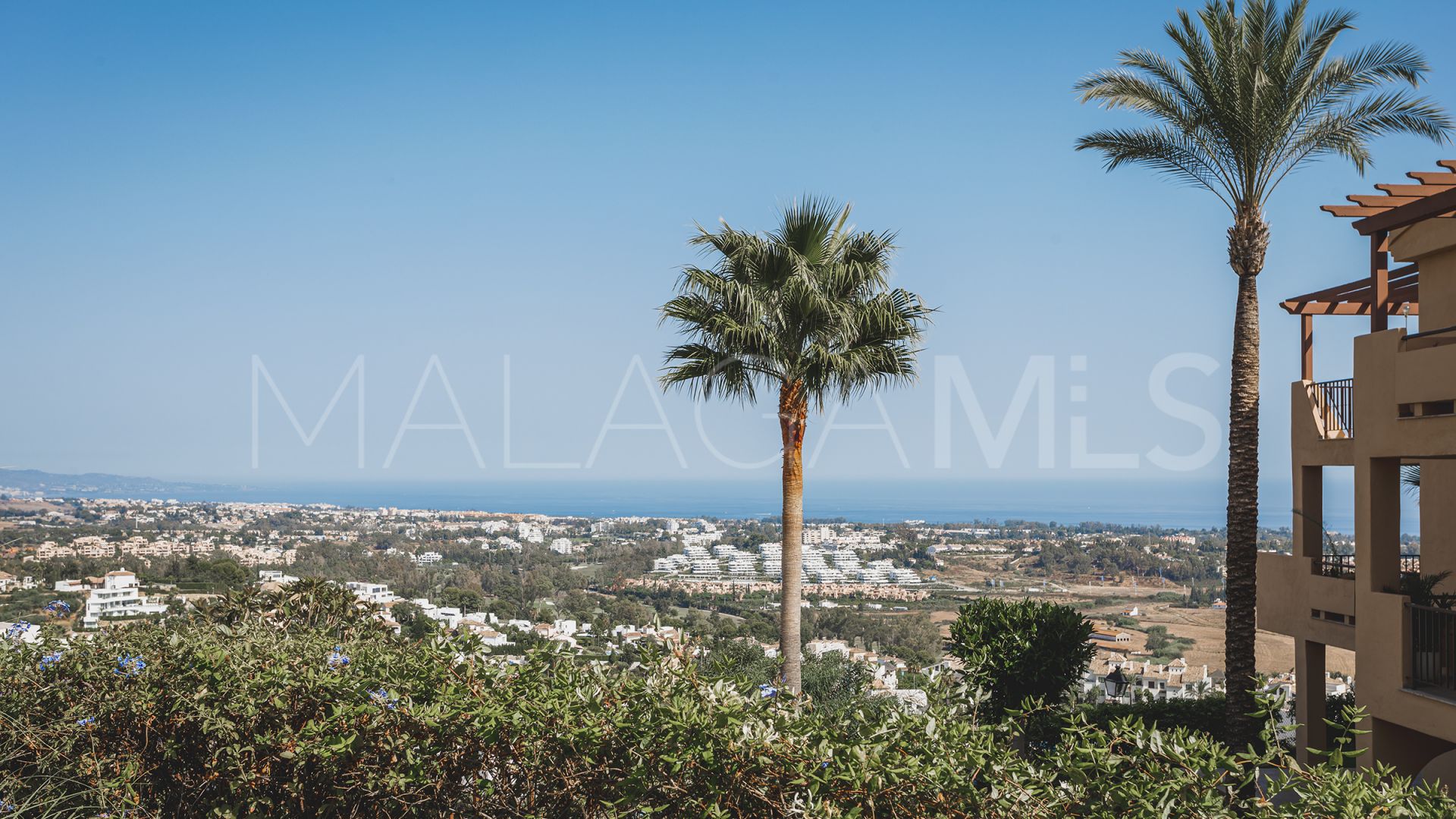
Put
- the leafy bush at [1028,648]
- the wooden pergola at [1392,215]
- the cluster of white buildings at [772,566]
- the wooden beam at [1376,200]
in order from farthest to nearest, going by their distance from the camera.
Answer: the cluster of white buildings at [772,566]
the leafy bush at [1028,648]
the wooden beam at [1376,200]
the wooden pergola at [1392,215]

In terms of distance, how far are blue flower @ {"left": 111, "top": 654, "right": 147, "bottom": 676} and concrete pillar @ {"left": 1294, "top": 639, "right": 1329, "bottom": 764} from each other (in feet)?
Result: 43.4

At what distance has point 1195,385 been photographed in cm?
2602

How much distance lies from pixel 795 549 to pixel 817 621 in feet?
63.3

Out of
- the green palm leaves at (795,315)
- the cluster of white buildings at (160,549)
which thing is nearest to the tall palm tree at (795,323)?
the green palm leaves at (795,315)

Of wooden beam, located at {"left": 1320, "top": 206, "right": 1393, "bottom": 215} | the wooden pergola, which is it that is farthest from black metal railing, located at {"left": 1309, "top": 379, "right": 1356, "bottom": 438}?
wooden beam, located at {"left": 1320, "top": 206, "right": 1393, "bottom": 215}

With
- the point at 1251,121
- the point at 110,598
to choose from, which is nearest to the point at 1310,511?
the point at 1251,121

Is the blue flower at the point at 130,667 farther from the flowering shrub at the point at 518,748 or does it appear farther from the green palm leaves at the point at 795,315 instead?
the green palm leaves at the point at 795,315

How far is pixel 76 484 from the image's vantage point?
344ft

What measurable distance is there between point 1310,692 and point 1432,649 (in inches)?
160

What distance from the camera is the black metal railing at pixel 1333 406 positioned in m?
11.9

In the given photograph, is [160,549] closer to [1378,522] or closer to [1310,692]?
[1310,692]

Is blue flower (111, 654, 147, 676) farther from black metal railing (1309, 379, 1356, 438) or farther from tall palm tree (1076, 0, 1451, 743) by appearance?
black metal railing (1309, 379, 1356, 438)

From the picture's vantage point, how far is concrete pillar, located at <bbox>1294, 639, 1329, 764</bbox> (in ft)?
40.5

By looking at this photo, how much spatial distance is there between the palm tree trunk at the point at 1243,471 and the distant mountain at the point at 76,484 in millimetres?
91854
